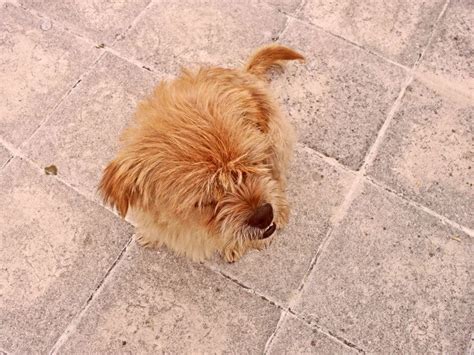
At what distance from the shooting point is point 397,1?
3873 mm

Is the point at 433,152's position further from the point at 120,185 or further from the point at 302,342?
the point at 120,185

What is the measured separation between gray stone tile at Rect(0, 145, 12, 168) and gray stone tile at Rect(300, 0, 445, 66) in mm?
2355

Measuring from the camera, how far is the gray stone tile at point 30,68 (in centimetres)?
348

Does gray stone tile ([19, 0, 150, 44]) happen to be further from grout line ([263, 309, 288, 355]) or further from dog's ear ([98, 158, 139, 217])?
grout line ([263, 309, 288, 355])

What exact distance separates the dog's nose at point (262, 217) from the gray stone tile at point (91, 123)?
4.69 feet

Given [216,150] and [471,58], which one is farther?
[471,58]

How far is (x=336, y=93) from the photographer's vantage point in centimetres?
354

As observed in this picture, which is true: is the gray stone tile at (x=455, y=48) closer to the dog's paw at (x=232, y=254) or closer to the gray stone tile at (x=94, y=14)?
the dog's paw at (x=232, y=254)

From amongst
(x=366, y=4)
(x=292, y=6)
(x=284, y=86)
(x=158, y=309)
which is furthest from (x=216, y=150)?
(x=366, y=4)

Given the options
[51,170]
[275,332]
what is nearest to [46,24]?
[51,170]

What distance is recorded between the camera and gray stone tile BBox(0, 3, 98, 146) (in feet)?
11.4

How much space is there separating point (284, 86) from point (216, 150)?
1628mm

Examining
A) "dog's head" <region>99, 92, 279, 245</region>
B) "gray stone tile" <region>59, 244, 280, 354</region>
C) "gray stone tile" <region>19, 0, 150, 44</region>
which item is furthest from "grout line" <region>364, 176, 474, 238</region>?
"gray stone tile" <region>19, 0, 150, 44</region>

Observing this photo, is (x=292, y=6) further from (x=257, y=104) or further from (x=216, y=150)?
(x=216, y=150)
